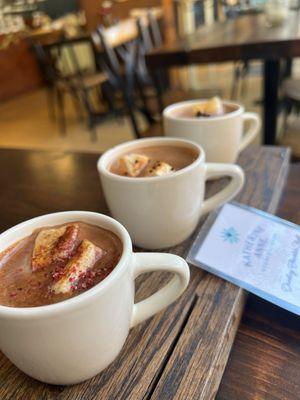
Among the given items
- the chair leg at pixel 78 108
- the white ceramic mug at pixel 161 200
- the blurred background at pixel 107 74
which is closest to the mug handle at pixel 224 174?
Result: the white ceramic mug at pixel 161 200

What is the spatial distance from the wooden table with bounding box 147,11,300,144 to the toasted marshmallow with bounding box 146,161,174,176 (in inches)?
42.4

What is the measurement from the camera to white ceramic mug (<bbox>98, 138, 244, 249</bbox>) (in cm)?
42

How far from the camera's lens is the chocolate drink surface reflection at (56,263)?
0.29 m

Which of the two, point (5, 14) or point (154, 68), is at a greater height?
point (5, 14)

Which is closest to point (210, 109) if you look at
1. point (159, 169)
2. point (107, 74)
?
point (159, 169)

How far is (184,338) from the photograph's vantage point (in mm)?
358

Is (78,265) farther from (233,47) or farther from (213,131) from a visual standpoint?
(233,47)

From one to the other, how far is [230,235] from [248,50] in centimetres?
109

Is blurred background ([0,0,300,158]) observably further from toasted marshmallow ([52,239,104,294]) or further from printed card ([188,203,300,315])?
toasted marshmallow ([52,239,104,294])

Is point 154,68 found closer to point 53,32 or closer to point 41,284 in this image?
point 41,284

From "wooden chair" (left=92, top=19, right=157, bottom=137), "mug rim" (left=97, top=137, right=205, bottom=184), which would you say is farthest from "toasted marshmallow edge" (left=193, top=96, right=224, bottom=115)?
"wooden chair" (left=92, top=19, right=157, bottom=137)

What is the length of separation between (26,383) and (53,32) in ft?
11.6

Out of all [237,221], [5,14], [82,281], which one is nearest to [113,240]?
[82,281]

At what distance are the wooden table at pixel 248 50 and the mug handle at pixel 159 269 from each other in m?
1.22
